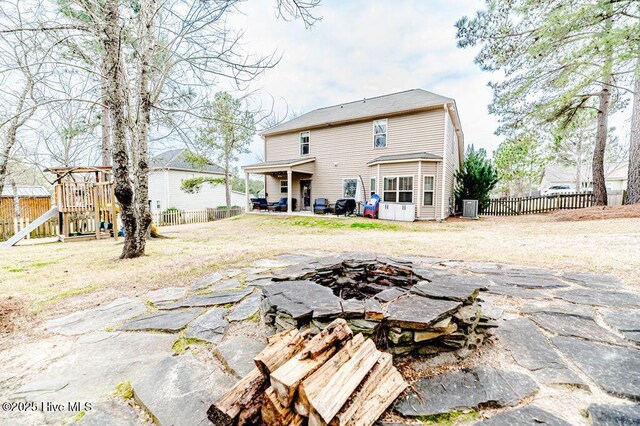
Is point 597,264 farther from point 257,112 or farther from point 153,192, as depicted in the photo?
point 153,192

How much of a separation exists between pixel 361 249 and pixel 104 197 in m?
8.43

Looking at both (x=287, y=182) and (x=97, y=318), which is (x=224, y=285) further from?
(x=287, y=182)

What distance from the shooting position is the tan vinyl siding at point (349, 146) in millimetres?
12133

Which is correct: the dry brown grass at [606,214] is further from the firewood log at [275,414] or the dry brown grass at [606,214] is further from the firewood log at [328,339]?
the firewood log at [275,414]

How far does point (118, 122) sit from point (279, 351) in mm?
5006

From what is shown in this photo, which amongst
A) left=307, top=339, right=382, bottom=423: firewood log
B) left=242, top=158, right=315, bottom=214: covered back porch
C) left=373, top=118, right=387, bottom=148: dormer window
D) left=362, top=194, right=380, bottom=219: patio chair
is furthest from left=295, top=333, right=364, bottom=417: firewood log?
left=242, top=158, right=315, bottom=214: covered back porch

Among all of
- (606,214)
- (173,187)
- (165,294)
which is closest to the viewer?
(165,294)

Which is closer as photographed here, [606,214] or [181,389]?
[181,389]

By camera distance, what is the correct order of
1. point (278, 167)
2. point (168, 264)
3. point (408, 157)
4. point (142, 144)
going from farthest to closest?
point (278, 167)
point (408, 157)
point (142, 144)
point (168, 264)

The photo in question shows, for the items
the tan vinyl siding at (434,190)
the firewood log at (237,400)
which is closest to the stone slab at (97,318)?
the firewood log at (237,400)

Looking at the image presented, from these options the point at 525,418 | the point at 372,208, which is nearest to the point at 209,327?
the point at 525,418

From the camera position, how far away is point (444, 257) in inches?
178

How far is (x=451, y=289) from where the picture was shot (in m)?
2.05

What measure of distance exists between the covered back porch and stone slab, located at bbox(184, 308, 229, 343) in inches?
472
